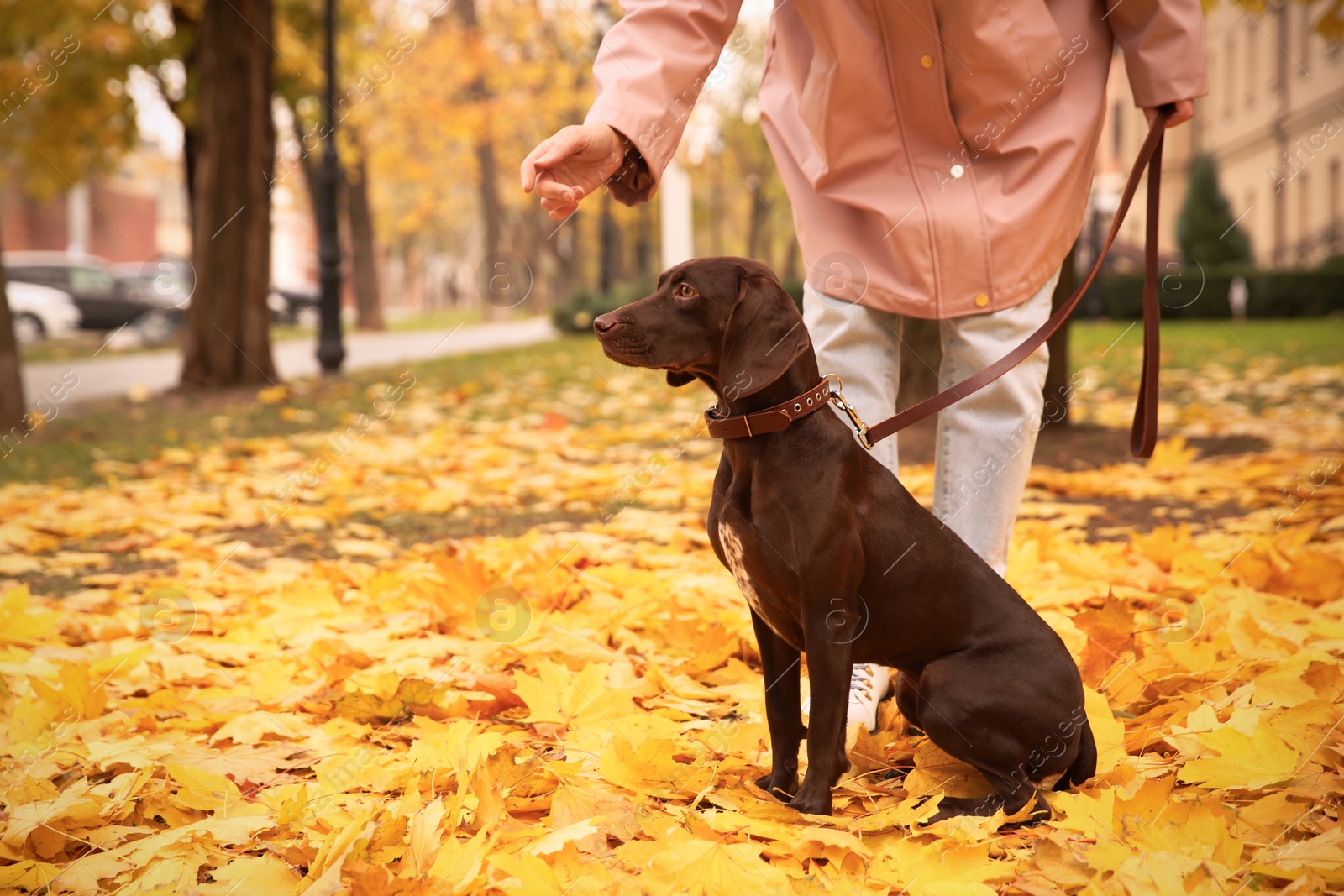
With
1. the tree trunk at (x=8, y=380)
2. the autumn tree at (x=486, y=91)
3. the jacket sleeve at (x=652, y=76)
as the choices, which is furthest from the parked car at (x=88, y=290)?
the jacket sleeve at (x=652, y=76)

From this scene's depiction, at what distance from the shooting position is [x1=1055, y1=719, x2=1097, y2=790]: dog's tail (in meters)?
2.16

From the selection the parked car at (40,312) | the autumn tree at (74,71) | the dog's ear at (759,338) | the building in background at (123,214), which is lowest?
the dog's ear at (759,338)

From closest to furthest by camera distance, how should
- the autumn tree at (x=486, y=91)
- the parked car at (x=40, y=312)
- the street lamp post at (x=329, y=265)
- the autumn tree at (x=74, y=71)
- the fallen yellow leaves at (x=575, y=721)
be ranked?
1. the fallen yellow leaves at (x=575, y=721)
2. the street lamp post at (x=329, y=265)
3. the autumn tree at (x=74, y=71)
4. the parked car at (x=40, y=312)
5. the autumn tree at (x=486, y=91)

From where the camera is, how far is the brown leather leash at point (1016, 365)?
2.04 m

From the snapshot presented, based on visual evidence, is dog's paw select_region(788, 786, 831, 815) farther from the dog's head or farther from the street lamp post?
the street lamp post

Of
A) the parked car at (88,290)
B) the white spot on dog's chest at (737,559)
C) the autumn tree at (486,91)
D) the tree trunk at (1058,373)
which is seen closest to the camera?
the white spot on dog's chest at (737,559)

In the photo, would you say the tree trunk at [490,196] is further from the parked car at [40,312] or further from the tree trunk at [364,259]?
the parked car at [40,312]

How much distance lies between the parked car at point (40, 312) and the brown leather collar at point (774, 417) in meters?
25.3

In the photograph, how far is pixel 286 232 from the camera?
186ft

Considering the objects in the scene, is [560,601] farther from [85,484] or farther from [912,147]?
[85,484]

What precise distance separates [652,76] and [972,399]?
1.10 meters

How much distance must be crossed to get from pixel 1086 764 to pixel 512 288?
2.91 metres

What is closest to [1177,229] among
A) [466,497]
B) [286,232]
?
[466,497]

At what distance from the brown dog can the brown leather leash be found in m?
0.02
